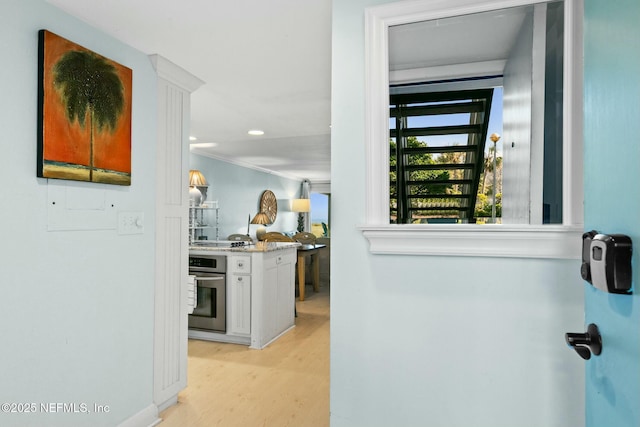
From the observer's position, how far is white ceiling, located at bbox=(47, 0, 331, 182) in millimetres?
1670

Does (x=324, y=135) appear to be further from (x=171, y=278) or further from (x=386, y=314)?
(x=386, y=314)

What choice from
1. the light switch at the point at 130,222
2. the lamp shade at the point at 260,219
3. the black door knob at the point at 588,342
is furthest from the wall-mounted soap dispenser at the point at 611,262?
the lamp shade at the point at 260,219

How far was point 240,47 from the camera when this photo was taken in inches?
80.7

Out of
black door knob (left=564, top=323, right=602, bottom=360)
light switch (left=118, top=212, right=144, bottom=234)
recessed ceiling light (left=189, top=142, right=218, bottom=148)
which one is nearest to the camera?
black door knob (left=564, top=323, right=602, bottom=360)

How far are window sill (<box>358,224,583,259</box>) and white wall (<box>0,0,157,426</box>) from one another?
1378mm

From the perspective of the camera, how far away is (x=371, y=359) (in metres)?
1.24

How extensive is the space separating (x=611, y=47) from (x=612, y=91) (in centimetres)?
9

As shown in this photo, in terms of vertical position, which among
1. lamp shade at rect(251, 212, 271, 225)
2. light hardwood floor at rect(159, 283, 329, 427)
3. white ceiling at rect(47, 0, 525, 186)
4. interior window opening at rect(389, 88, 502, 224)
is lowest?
light hardwood floor at rect(159, 283, 329, 427)

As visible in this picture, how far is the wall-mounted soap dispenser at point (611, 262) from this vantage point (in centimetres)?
69

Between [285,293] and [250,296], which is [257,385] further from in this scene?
[285,293]

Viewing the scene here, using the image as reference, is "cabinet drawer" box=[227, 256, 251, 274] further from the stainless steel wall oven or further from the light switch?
the light switch

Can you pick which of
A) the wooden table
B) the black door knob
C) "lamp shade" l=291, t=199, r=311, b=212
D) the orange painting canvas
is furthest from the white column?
"lamp shade" l=291, t=199, r=311, b=212

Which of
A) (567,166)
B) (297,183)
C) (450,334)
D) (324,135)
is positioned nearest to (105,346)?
(450,334)

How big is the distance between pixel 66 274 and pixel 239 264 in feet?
6.26
